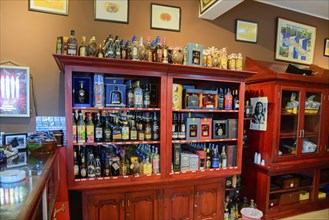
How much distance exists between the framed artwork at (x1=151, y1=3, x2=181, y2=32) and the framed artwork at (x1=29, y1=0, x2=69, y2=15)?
985 mm

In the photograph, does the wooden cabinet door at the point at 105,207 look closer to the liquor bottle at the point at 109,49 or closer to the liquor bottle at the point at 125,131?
the liquor bottle at the point at 125,131

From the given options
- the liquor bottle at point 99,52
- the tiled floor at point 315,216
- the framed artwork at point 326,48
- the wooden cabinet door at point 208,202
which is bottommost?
the tiled floor at point 315,216

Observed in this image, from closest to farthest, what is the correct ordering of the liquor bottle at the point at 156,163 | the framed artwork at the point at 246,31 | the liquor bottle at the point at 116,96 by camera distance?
the liquor bottle at the point at 116,96 → the liquor bottle at the point at 156,163 → the framed artwork at the point at 246,31

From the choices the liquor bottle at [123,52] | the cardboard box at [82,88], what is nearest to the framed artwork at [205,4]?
the liquor bottle at [123,52]

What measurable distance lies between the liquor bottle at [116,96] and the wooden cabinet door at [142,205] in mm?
934

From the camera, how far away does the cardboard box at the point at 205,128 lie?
2.31m

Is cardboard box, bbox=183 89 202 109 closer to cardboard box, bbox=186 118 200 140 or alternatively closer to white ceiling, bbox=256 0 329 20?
cardboard box, bbox=186 118 200 140

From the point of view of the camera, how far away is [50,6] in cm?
215

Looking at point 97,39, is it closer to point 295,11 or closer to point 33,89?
point 33,89

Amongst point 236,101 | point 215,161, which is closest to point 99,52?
point 236,101

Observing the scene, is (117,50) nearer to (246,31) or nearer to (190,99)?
(190,99)

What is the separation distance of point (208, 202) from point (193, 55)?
1.67m

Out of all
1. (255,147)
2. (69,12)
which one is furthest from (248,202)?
(69,12)

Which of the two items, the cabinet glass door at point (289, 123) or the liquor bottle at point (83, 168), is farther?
the cabinet glass door at point (289, 123)
